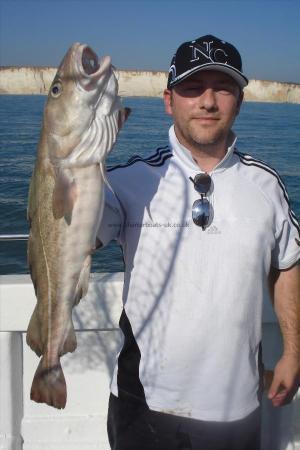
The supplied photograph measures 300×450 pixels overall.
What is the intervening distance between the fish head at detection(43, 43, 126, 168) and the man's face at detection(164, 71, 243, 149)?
44cm

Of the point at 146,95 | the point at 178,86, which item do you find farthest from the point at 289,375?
the point at 146,95

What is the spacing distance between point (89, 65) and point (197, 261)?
2.95 ft

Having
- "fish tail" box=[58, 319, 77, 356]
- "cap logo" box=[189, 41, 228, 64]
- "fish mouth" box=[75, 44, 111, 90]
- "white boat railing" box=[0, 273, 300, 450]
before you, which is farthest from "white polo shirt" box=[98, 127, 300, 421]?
"white boat railing" box=[0, 273, 300, 450]

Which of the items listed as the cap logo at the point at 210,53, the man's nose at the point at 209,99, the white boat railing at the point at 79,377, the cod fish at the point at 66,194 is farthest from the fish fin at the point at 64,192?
the white boat railing at the point at 79,377

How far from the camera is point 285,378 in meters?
2.32

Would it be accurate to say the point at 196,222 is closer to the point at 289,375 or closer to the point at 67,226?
the point at 67,226

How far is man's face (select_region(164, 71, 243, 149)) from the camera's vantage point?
211cm

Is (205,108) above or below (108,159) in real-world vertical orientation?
above

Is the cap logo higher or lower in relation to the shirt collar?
higher

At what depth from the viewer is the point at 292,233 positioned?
2223 millimetres

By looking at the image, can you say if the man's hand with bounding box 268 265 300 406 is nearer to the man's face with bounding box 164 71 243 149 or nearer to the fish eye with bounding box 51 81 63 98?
the man's face with bounding box 164 71 243 149

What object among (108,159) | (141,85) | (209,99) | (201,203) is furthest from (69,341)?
(141,85)

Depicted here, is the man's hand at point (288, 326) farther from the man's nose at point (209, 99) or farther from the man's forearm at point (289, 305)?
the man's nose at point (209, 99)

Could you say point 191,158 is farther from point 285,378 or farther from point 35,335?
point 285,378
